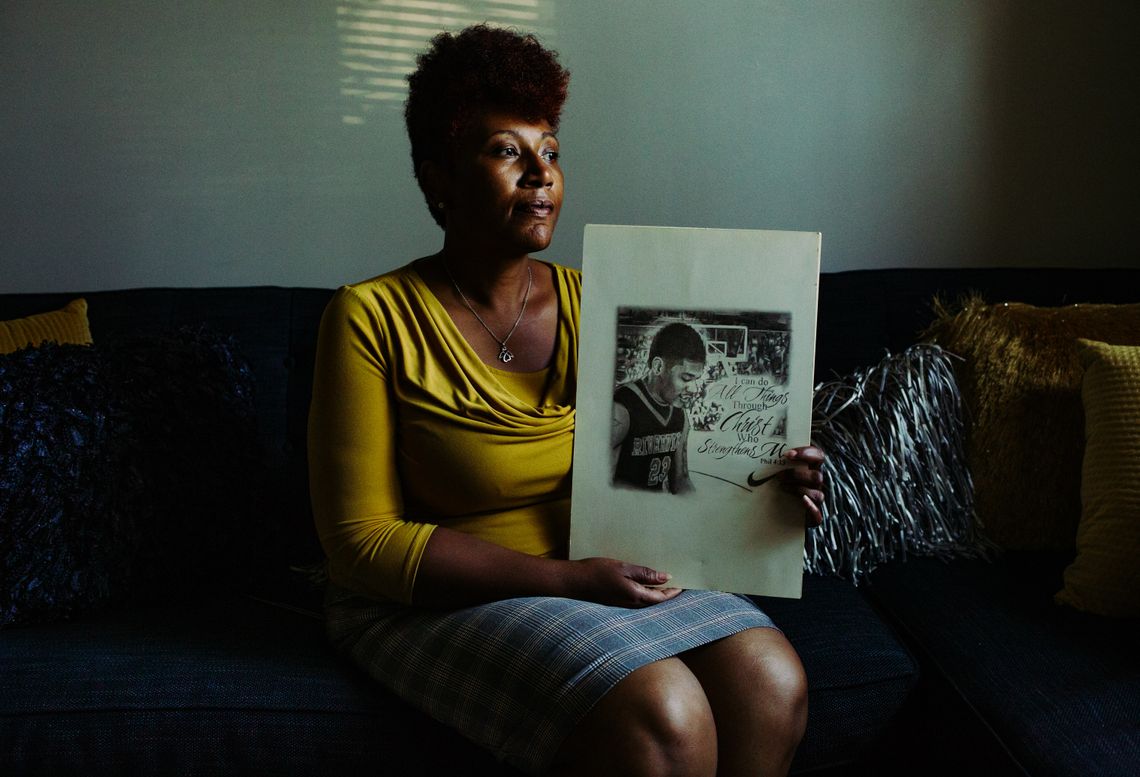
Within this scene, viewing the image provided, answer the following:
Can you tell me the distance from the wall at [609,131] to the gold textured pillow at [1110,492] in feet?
2.61

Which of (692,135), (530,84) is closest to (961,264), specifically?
(692,135)

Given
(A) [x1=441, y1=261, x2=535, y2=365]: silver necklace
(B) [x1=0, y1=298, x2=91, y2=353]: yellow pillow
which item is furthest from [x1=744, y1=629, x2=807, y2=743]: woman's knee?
(B) [x1=0, y1=298, x2=91, y2=353]: yellow pillow

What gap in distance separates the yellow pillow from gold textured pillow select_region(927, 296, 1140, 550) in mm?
1483

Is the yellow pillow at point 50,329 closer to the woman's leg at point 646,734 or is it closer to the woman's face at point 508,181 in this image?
the woman's face at point 508,181

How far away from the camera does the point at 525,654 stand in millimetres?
1081

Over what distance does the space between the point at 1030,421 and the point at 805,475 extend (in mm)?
643

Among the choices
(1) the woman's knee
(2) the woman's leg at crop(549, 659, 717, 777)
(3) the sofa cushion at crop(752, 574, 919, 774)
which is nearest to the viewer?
(2) the woman's leg at crop(549, 659, 717, 777)

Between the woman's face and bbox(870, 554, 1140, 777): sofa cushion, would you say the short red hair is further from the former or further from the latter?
bbox(870, 554, 1140, 777): sofa cushion

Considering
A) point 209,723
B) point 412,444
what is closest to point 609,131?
point 412,444

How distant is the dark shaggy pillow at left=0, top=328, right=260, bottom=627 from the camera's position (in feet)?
4.39

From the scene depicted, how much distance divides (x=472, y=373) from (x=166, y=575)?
1.92ft

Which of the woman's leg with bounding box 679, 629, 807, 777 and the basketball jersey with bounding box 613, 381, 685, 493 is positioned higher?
the basketball jersey with bounding box 613, 381, 685, 493

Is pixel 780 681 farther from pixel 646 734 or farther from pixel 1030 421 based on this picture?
pixel 1030 421

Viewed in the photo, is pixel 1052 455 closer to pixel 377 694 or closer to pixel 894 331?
pixel 894 331
